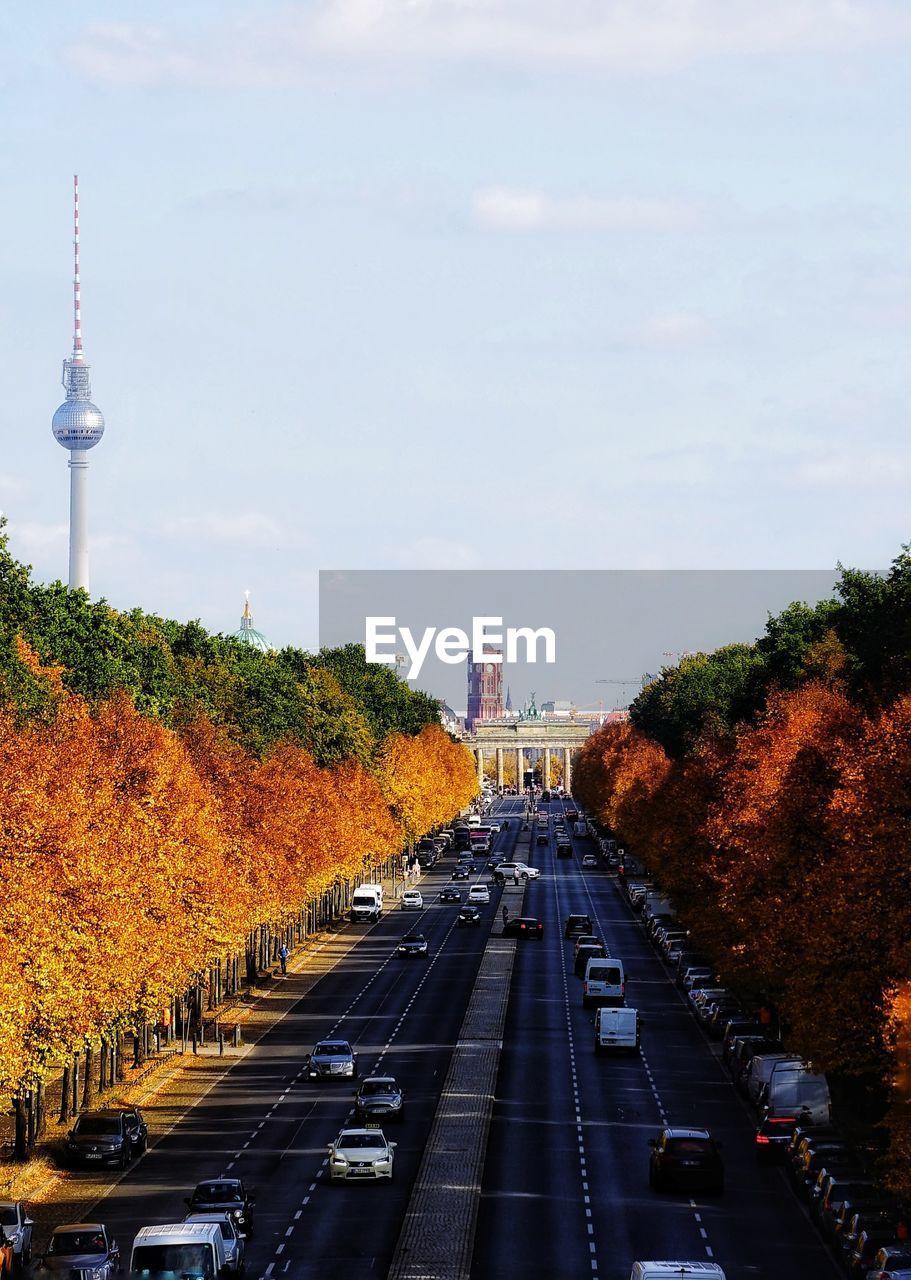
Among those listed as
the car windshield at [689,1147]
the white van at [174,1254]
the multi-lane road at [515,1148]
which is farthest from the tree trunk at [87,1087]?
the white van at [174,1254]

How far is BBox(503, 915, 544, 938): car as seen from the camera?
137 m

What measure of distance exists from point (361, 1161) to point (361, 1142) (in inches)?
30.5

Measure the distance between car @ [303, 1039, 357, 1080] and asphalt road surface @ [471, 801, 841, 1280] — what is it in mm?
5996

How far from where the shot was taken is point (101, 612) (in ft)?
441

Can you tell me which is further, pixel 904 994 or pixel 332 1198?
pixel 332 1198

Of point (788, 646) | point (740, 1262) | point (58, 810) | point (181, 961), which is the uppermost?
point (788, 646)

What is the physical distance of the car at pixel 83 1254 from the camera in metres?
46.6

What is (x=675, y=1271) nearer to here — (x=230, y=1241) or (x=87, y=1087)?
(x=230, y=1241)

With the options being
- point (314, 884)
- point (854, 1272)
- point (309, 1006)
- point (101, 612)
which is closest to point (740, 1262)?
point (854, 1272)

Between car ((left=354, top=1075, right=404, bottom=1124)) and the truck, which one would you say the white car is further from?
car ((left=354, top=1075, right=404, bottom=1124))

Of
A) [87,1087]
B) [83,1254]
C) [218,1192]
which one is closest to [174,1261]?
[83,1254]

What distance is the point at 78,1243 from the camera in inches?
1898

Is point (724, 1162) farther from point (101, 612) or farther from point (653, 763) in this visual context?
point (653, 763)

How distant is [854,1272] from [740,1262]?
3.06 metres
